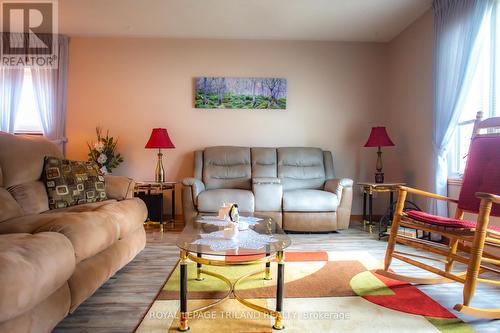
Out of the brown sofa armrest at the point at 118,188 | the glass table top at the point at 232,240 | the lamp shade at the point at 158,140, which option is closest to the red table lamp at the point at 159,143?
the lamp shade at the point at 158,140

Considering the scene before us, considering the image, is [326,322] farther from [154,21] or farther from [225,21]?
[154,21]

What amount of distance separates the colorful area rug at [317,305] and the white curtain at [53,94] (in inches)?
116

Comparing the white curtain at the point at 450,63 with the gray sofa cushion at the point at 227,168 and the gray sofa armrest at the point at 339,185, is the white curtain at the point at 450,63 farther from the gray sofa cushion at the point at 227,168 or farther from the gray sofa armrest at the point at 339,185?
the gray sofa cushion at the point at 227,168

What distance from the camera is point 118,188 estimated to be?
8.02ft

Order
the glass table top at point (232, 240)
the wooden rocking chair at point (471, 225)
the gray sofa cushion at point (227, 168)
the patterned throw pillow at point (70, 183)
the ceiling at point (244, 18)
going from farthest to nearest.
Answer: the gray sofa cushion at point (227, 168)
the ceiling at point (244, 18)
the patterned throw pillow at point (70, 183)
the wooden rocking chair at point (471, 225)
the glass table top at point (232, 240)

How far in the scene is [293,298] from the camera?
175 centimetres

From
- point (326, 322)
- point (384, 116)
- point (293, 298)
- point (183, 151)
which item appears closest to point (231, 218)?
point (293, 298)

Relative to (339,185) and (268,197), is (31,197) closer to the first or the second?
(268,197)

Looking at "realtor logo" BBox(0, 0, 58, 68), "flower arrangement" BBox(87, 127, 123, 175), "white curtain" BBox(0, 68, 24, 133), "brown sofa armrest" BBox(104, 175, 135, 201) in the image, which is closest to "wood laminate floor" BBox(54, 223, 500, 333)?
"brown sofa armrest" BBox(104, 175, 135, 201)

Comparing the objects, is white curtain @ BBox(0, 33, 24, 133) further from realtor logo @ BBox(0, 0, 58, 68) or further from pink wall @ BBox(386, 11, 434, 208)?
pink wall @ BBox(386, 11, 434, 208)

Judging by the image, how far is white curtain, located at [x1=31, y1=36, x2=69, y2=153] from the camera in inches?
155

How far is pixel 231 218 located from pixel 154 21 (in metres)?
2.92

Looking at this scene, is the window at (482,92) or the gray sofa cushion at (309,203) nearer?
the window at (482,92)

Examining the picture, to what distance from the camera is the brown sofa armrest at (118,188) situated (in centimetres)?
243
